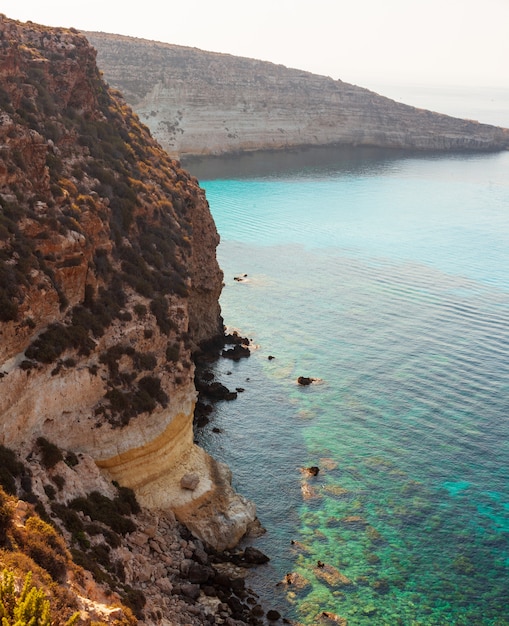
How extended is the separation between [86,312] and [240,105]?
144 metres

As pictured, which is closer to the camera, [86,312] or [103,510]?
[103,510]

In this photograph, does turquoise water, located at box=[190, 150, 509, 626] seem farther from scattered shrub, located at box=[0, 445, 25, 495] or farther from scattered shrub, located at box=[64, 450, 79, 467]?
scattered shrub, located at box=[0, 445, 25, 495]

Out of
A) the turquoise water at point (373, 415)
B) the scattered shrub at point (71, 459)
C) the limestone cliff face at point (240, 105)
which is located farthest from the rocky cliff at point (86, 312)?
the limestone cliff face at point (240, 105)

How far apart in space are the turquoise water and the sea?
137mm

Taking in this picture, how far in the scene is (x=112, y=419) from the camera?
122ft

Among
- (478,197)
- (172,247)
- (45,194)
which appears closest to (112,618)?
(45,194)

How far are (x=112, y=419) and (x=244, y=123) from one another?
472 feet

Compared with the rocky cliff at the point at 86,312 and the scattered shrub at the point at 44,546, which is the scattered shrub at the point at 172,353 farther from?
the scattered shrub at the point at 44,546

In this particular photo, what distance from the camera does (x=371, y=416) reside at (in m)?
53.8

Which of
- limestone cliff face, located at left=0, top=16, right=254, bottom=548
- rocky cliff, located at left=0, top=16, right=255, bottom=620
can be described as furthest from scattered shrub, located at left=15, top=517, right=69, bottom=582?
limestone cliff face, located at left=0, top=16, right=254, bottom=548

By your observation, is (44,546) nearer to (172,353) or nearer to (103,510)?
(103,510)

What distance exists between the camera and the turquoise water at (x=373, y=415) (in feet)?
122

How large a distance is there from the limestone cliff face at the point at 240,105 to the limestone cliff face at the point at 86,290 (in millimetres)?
104231

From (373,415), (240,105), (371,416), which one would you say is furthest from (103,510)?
(240,105)
